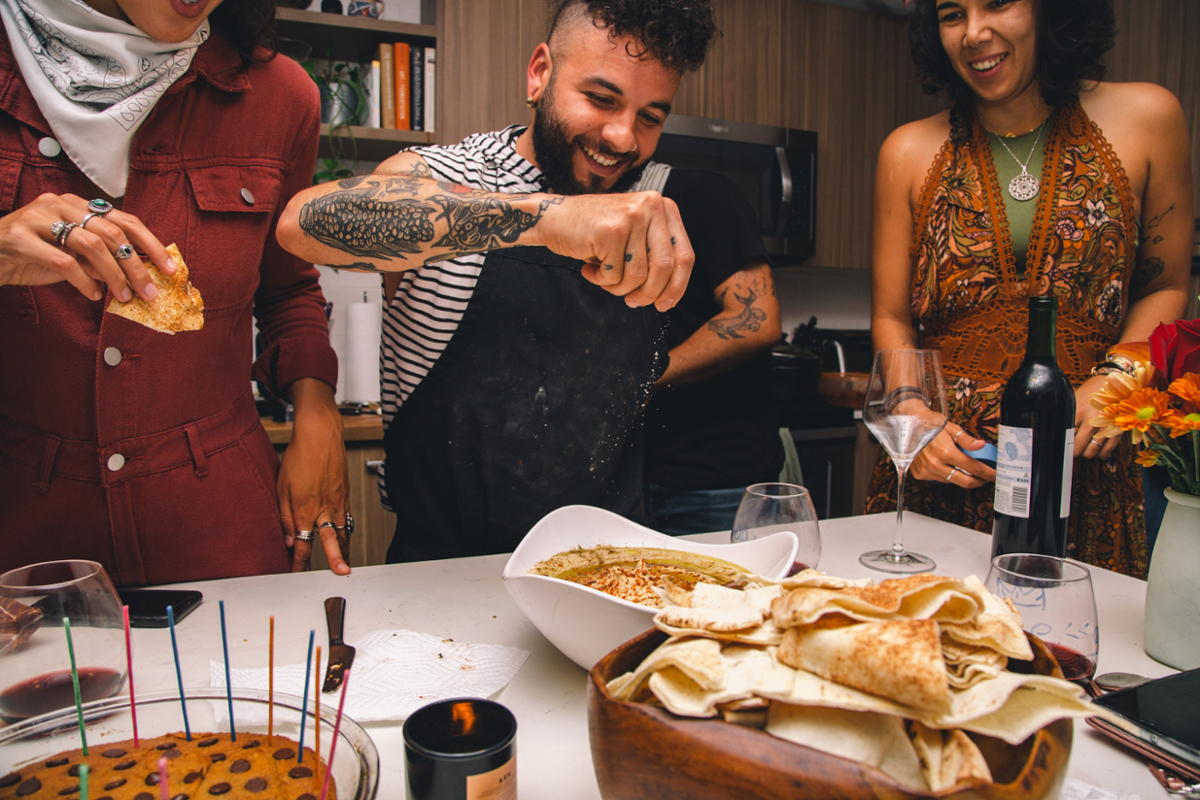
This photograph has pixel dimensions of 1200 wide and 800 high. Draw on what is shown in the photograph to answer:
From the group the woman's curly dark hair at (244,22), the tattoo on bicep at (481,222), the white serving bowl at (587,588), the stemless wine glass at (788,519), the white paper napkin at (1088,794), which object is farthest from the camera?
the woman's curly dark hair at (244,22)

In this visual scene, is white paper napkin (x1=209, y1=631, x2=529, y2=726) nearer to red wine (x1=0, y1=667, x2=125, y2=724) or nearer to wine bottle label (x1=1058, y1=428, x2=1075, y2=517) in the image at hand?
red wine (x1=0, y1=667, x2=125, y2=724)

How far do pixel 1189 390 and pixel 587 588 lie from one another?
0.62 meters

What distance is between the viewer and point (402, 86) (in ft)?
8.93

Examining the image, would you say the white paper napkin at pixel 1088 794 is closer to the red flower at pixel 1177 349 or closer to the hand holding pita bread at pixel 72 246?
the red flower at pixel 1177 349

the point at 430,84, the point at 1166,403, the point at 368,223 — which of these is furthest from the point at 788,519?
the point at 430,84

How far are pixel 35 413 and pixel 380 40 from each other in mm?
2171

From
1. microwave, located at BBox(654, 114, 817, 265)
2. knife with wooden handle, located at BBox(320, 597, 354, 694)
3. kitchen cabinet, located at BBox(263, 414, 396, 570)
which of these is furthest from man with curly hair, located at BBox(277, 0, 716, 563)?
microwave, located at BBox(654, 114, 817, 265)

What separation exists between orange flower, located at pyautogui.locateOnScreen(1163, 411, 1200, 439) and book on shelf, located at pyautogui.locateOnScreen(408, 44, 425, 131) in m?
2.61

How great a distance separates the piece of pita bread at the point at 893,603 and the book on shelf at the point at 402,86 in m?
2.67

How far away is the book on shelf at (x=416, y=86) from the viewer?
8.94 ft

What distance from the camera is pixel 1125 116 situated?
1.38 m

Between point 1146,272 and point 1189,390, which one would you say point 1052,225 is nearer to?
point 1146,272

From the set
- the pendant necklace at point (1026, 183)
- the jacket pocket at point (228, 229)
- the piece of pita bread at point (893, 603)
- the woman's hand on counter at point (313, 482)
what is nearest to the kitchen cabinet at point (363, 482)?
the woman's hand on counter at point (313, 482)

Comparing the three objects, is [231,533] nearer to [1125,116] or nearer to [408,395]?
[408,395]
